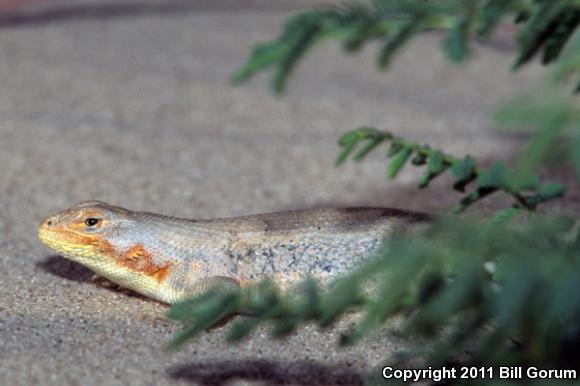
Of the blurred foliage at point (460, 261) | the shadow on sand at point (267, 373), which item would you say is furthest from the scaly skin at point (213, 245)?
the blurred foliage at point (460, 261)

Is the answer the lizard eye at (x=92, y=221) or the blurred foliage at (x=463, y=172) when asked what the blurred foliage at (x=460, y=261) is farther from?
the lizard eye at (x=92, y=221)

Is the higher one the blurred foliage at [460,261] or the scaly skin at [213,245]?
the blurred foliage at [460,261]

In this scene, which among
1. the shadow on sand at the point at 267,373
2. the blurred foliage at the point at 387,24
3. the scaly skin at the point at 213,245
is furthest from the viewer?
the scaly skin at the point at 213,245

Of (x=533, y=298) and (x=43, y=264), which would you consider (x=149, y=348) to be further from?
(x=533, y=298)

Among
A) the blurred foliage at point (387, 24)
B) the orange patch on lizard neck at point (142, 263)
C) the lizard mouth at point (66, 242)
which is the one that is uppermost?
the blurred foliage at point (387, 24)

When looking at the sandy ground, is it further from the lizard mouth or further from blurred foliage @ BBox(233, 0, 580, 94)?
blurred foliage @ BBox(233, 0, 580, 94)

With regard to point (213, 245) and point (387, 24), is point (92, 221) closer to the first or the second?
point (213, 245)
